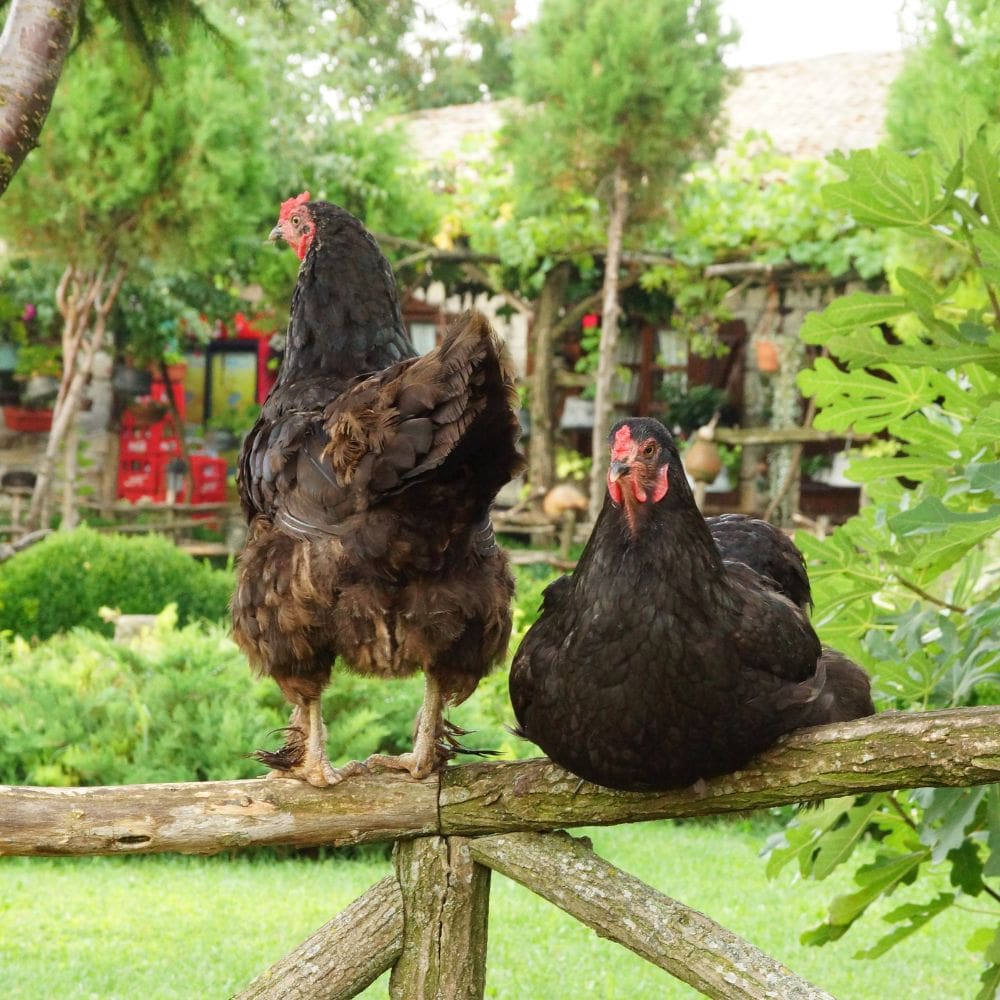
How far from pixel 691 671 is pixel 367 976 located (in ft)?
3.44

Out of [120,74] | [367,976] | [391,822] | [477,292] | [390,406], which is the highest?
[120,74]

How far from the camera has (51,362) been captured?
52.7 ft

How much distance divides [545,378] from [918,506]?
1243 cm

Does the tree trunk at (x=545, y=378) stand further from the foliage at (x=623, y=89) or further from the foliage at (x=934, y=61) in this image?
the foliage at (x=934, y=61)

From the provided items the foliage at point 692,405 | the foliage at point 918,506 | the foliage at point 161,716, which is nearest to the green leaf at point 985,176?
the foliage at point 918,506

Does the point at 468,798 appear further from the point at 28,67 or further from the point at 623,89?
the point at 623,89

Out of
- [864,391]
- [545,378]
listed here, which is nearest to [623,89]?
[545,378]

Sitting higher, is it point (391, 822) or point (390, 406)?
point (390, 406)

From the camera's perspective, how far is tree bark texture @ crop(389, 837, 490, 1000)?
2881mm

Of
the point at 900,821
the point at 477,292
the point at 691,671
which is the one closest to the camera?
the point at 691,671

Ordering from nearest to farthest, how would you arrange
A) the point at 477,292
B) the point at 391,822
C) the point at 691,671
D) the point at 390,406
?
the point at 691,671 → the point at 390,406 → the point at 391,822 → the point at 477,292

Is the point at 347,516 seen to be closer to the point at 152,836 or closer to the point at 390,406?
the point at 390,406

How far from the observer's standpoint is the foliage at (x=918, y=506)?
2646 mm

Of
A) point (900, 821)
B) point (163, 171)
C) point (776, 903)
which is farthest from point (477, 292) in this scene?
point (900, 821)
